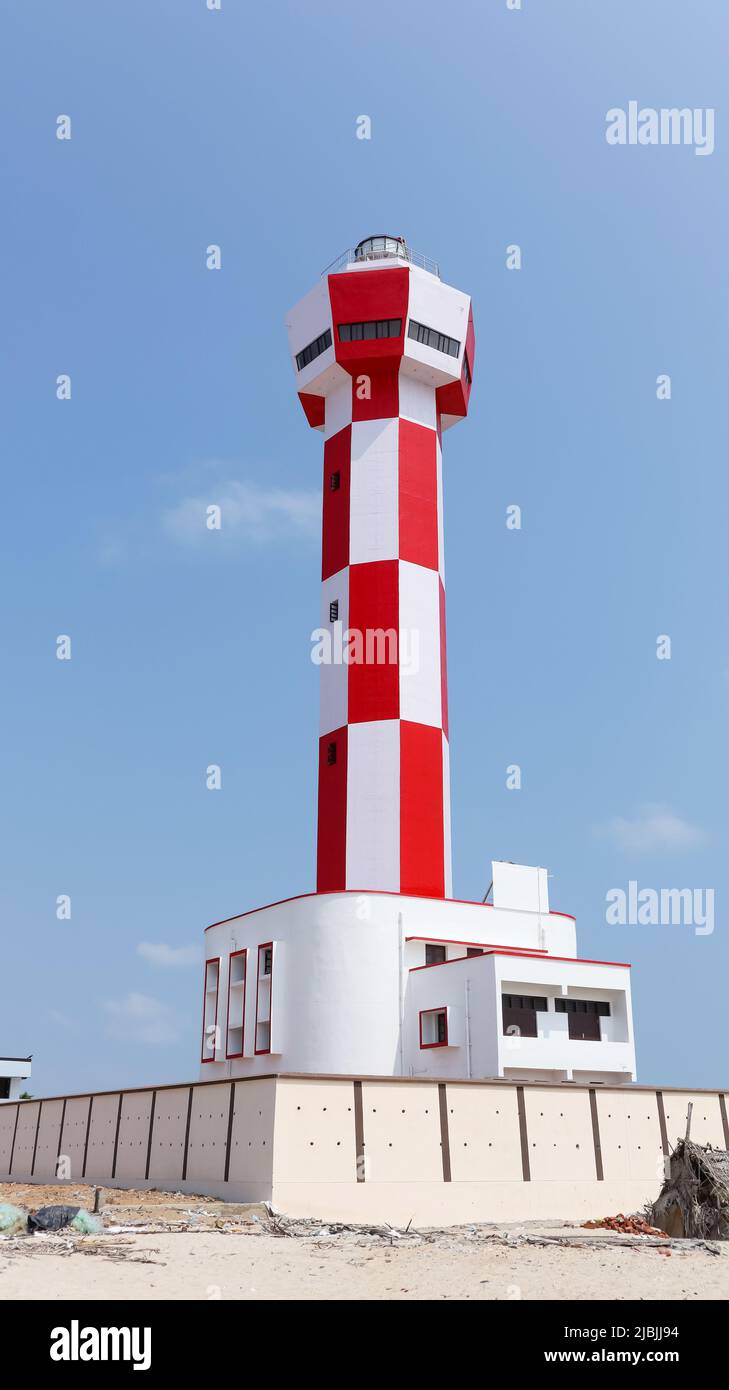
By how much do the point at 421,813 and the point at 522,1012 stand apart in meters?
8.41

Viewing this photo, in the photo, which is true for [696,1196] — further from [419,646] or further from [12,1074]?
[12,1074]

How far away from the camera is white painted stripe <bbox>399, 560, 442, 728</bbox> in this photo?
41312mm

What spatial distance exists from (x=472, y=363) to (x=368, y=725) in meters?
19.4

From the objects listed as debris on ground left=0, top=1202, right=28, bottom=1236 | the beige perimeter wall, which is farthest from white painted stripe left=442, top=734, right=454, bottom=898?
debris on ground left=0, top=1202, right=28, bottom=1236

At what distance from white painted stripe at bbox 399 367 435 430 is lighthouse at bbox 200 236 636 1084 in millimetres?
83

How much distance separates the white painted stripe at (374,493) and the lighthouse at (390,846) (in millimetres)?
83

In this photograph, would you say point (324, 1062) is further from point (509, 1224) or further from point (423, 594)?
point (423, 594)

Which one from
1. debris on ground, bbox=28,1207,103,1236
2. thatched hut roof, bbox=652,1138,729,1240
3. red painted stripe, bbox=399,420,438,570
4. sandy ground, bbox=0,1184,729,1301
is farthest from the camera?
red painted stripe, bbox=399,420,438,570

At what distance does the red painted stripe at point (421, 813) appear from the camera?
3922 cm

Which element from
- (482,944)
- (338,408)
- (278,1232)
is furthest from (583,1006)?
(338,408)

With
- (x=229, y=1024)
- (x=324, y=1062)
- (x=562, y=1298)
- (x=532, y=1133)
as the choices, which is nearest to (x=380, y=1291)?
(x=562, y=1298)

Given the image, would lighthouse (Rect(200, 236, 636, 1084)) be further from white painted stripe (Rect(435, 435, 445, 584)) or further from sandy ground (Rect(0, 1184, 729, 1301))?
sandy ground (Rect(0, 1184, 729, 1301))

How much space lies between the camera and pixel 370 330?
45188 millimetres
